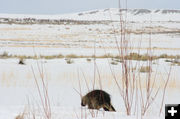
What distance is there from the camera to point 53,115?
8.29ft

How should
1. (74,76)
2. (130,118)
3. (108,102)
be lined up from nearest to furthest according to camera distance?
(130,118), (108,102), (74,76)

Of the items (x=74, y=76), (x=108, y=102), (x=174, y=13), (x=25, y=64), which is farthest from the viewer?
(x=174, y=13)

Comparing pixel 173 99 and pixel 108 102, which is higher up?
pixel 108 102

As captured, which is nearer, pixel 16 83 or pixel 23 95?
pixel 23 95

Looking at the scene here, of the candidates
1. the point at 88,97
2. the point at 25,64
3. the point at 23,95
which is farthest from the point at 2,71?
the point at 88,97

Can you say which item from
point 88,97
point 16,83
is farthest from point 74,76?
point 88,97

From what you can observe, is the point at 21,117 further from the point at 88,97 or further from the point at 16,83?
the point at 16,83

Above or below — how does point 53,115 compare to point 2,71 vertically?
above

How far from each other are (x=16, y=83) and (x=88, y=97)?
396 cm

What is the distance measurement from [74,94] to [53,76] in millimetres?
2311

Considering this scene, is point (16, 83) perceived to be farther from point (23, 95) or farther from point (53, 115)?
point (53, 115)

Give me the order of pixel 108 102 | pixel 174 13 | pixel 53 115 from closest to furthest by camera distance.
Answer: pixel 53 115, pixel 108 102, pixel 174 13

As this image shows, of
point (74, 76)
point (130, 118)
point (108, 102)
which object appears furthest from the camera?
A: point (74, 76)

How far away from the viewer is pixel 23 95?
5.95m
